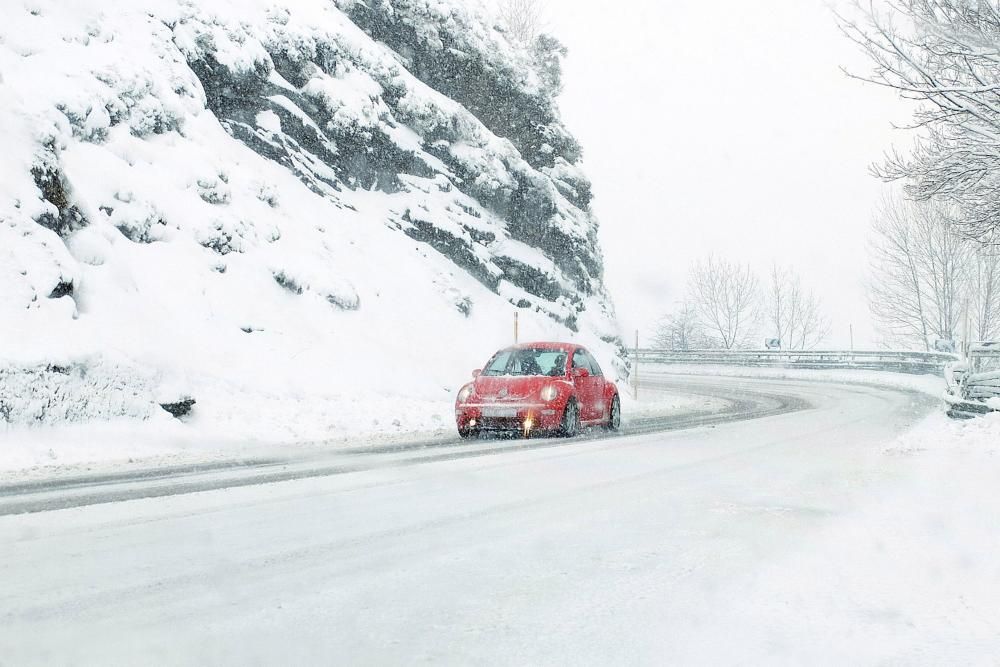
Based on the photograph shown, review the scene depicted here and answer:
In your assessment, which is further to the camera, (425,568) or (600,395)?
(600,395)

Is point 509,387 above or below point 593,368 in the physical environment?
below

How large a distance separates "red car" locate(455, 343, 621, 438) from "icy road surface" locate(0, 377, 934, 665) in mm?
4718

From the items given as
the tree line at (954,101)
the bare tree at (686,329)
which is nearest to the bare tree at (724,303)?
the bare tree at (686,329)

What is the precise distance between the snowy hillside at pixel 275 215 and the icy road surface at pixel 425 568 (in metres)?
7.01

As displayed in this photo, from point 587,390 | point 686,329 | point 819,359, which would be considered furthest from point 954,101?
point 686,329

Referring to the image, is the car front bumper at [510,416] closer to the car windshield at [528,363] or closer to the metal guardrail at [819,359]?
the car windshield at [528,363]

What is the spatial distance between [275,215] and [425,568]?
63.9 ft

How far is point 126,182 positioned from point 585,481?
46.9 feet

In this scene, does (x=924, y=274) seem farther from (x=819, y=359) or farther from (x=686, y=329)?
(x=686, y=329)

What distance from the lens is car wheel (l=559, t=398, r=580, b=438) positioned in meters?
15.1

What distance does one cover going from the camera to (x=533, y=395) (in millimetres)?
14891

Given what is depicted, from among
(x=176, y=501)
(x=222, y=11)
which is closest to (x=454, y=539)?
(x=176, y=501)

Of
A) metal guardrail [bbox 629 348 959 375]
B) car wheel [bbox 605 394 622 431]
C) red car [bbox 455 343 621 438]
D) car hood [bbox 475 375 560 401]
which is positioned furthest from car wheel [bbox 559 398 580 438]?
metal guardrail [bbox 629 348 959 375]

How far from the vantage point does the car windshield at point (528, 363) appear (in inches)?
626
